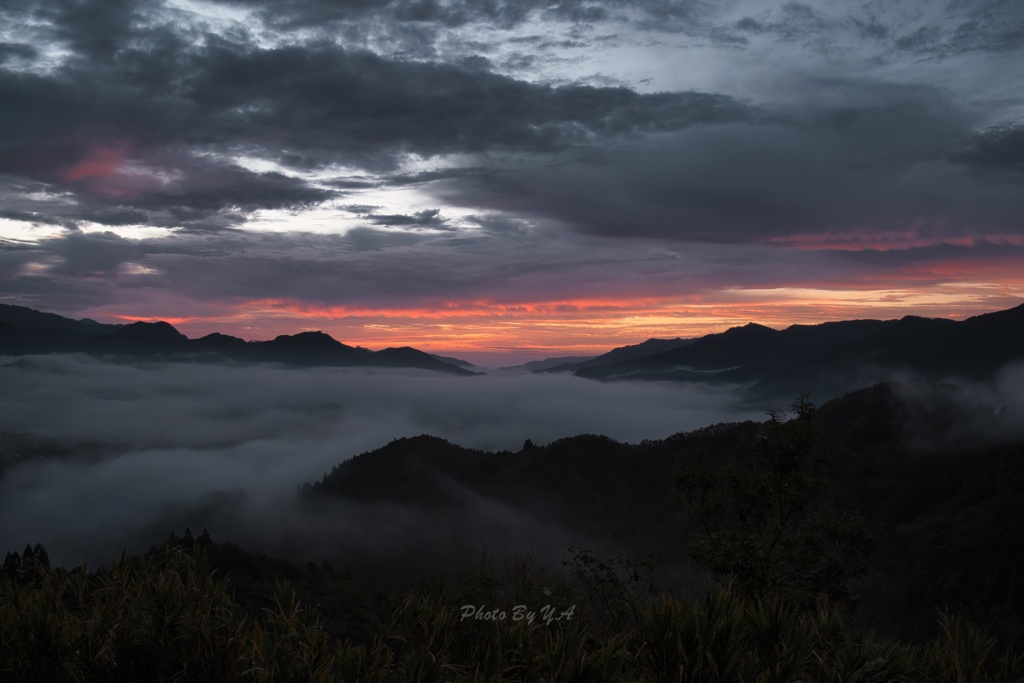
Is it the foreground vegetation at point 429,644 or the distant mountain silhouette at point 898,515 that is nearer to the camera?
the foreground vegetation at point 429,644

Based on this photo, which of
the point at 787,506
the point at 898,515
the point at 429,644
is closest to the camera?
the point at 429,644

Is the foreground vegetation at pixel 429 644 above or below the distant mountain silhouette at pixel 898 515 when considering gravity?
above

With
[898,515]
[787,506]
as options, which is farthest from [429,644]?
[898,515]

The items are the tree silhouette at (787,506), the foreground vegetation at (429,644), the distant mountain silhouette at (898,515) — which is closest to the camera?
the foreground vegetation at (429,644)

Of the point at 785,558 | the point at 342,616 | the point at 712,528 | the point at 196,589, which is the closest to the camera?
the point at 196,589

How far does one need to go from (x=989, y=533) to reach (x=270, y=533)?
584 feet

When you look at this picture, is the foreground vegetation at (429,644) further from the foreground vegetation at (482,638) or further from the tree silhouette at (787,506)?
the tree silhouette at (787,506)

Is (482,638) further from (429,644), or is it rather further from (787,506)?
(787,506)

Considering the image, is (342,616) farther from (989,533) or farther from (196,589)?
(989,533)

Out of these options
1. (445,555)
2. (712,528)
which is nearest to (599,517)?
(445,555)

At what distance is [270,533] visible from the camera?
196500 millimetres

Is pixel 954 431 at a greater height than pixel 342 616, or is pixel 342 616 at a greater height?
pixel 954 431

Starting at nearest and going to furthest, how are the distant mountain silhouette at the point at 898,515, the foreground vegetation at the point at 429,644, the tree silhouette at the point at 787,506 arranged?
the foreground vegetation at the point at 429,644 → the tree silhouette at the point at 787,506 → the distant mountain silhouette at the point at 898,515

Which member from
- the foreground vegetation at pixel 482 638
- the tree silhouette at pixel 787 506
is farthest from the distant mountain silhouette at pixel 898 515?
the foreground vegetation at pixel 482 638
